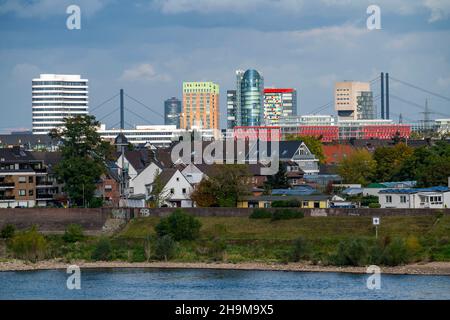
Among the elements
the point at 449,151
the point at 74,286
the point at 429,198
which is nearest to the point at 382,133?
the point at 449,151

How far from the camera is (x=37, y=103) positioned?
6048 inches

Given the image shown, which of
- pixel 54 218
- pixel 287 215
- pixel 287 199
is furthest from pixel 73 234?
pixel 287 199

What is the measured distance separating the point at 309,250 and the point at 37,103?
122455mm

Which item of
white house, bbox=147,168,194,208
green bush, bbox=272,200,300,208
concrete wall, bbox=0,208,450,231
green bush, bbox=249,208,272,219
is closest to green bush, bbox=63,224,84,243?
concrete wall, bbox=0,208,450,231

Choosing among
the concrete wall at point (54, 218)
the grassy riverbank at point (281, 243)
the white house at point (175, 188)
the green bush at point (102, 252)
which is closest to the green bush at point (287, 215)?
the grassy riverbank at point (281, 243)

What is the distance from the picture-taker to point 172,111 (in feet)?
584

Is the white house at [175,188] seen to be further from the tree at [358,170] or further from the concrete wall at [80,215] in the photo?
the tree at [358,170]

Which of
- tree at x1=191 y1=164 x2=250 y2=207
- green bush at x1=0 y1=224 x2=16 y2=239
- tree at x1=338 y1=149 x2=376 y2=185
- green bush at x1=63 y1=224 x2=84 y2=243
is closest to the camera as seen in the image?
green bush at x1=63 y1=224 x2=84 y2=243

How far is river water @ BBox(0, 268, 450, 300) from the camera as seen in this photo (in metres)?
26.8

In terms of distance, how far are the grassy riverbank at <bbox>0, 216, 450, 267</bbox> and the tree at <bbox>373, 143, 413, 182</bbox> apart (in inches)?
650

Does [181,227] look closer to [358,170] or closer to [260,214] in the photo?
[260,214]

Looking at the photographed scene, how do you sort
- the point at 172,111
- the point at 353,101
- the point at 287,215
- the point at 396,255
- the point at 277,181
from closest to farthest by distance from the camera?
1. the point at 396,255
2. the point at 287,215
3. the point at 277,181
4. the point at 353,101
5. the point at 172,111

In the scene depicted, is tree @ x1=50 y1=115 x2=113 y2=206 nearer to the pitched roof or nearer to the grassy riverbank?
the grassy riverbank

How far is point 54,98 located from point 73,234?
11506 cm
